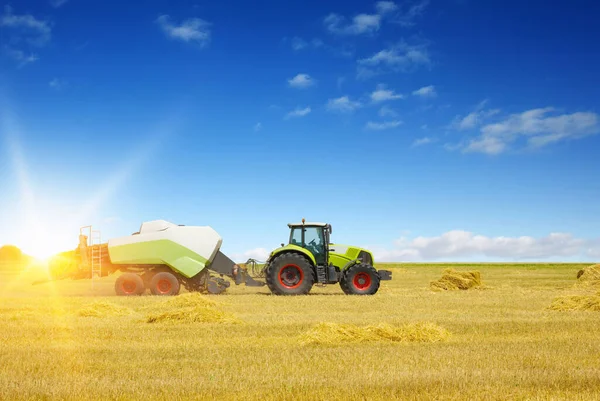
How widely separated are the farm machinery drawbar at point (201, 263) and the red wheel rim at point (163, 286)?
0.04 metres

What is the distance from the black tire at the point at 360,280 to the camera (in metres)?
23.3

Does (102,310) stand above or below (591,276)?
below

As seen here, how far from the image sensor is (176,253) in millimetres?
25000

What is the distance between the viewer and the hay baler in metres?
24.8

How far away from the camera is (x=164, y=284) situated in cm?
2458

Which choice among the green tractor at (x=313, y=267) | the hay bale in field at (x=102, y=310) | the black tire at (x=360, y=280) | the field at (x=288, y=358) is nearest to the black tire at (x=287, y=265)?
the green tractor at (x=313, y=267)

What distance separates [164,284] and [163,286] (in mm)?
85

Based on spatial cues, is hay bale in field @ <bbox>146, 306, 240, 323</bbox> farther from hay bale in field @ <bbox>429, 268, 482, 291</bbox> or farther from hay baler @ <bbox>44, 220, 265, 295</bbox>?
hay bale in field @ <bbox>429, 268, 482, 291</bbox>

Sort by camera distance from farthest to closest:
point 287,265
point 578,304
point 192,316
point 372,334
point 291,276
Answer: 1. point 291,276
2. point 287,265
3. point 578,304
4. point 192,316
5. point 372,334

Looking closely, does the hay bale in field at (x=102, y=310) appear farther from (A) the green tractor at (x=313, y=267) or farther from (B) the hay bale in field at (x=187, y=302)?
(A) the green tractor at (x=313, y=267)

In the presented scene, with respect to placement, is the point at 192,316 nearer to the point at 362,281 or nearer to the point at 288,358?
the point at 288,358

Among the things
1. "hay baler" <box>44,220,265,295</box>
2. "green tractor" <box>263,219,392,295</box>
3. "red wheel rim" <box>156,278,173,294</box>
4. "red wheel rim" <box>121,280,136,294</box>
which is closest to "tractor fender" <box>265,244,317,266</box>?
"green tractor" <box>263,219,392,295</box>

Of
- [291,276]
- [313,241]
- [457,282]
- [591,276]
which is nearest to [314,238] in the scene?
[313,241]

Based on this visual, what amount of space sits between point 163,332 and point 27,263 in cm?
6912
